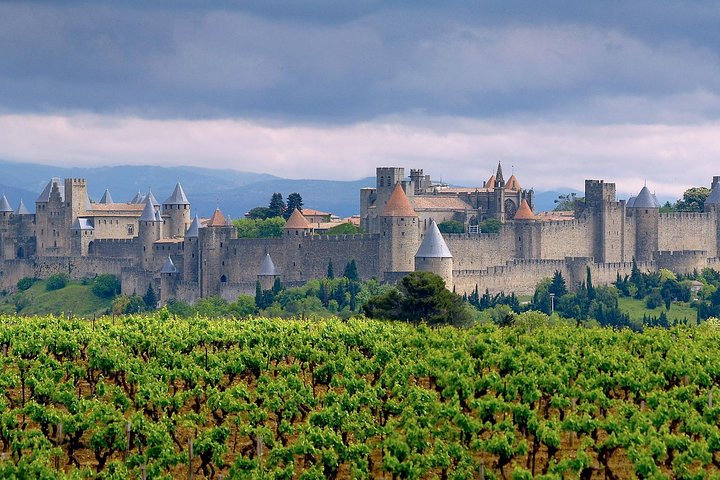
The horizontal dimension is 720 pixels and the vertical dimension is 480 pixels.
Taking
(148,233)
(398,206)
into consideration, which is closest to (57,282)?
(148,233)

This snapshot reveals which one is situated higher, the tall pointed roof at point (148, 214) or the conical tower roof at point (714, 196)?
the conical tower roof at point (714, 196)

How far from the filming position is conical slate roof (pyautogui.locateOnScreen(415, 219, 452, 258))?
69750 millimetres

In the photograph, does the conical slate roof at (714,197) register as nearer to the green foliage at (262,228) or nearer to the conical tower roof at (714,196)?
the conical tower roof at (714,196)

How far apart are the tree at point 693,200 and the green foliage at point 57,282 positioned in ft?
113

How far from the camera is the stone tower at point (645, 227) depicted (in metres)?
80.9

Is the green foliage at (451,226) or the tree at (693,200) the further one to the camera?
the tree at (693,200)

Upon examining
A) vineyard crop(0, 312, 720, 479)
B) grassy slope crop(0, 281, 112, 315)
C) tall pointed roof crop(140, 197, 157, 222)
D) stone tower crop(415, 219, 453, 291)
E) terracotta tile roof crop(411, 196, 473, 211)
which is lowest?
grassy slope crop(0, 281, 112, 315)

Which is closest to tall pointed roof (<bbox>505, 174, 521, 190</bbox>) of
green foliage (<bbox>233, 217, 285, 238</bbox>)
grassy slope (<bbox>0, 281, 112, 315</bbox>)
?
green foliage (<bbox>233, 217, 285, 238</bbox>)

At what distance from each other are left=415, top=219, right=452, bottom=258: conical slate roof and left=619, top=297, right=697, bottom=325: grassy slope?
321 inches

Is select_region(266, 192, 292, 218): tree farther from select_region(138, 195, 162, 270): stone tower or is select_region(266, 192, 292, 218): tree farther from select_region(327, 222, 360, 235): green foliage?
select_region(327, 222, 360, 235): green foliage

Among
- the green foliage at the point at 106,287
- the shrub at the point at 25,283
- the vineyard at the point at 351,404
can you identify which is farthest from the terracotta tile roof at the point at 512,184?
the vineyard at the point at 351,404

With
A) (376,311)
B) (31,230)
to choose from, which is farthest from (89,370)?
(31,230)

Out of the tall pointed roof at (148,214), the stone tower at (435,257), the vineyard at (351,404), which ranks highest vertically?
the tall pointed roof at (148,214)

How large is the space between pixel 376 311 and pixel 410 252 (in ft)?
75.0
